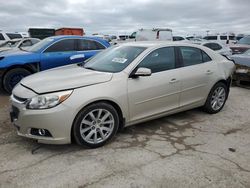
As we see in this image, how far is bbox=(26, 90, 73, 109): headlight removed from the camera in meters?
3.45

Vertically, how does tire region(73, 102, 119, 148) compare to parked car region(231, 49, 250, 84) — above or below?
below

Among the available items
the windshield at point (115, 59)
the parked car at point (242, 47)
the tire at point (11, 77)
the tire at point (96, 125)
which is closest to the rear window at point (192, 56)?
the windshield at point (115, 59)

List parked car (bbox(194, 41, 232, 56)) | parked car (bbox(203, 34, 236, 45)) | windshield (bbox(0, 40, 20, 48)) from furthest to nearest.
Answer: parked car (bbox(203, 34, 236, 45))
windshield (bbox(0, 40, 20, 48))
parked car (bbox(194, 41, 232, 56))

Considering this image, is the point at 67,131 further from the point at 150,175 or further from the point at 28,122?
the point at 150,175

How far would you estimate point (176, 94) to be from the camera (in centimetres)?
462

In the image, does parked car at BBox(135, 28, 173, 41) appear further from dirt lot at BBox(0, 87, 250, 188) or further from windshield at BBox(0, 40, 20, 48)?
dirt lot at BBox(0, 87, 250, 188)

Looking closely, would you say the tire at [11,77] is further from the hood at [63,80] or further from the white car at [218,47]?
the white car at [218,47]

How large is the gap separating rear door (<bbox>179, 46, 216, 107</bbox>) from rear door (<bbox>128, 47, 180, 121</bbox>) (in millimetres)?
186

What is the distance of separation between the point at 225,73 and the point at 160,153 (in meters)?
2.69

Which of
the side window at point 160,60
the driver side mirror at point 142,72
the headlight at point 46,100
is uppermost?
the side window at point 160,60

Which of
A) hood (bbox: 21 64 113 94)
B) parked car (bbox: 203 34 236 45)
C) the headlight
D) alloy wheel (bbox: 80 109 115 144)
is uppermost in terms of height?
parked car (bbox: 203 34 236 45)

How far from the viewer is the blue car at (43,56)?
276 inches

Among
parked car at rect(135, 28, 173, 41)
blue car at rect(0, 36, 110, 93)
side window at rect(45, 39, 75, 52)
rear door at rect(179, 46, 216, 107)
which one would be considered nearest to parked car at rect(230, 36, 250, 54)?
parked car at rect(135, 28, 173, 41)

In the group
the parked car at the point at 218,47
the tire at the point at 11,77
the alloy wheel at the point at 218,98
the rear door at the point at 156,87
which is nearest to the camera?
the rear door at the point at 156,87
